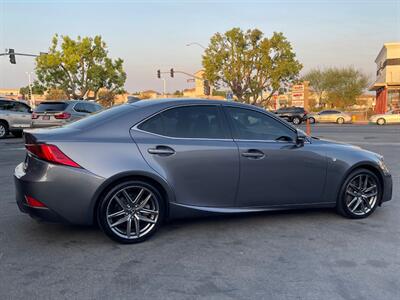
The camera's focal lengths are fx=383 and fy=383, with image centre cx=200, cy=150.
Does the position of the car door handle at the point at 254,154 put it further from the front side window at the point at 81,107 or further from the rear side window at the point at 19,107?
the rear side window at the point at 19,107

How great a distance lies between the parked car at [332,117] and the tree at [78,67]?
847 inches

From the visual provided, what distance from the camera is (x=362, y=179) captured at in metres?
4.99

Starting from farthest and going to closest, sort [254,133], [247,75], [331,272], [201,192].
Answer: [247,75], [254,133], [201,192], [331,272]

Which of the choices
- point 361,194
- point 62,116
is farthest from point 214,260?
point 62,116

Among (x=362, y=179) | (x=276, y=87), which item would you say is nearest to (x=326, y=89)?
(x=276, y=87)

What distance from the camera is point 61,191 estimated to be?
3.74 m

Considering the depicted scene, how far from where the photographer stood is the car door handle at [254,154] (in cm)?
433

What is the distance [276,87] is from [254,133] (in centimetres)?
3982

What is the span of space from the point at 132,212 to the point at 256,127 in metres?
1.75

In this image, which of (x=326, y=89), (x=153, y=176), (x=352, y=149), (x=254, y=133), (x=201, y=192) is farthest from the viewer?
(x=326, y=89)

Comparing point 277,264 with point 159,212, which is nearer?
point 277,264

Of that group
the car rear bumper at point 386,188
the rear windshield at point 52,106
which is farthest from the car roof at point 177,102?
the rear windshield at point 52,106

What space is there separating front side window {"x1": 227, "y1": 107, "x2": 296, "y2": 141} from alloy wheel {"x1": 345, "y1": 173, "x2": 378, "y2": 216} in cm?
108

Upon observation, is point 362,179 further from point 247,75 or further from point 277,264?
point 247,75
